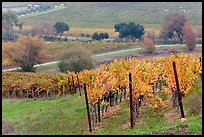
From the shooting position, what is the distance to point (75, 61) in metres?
50.9

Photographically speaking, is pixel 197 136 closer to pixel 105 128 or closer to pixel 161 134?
pixel 161 134

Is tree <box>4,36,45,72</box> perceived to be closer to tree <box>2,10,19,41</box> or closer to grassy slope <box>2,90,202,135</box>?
grassy slope <box>2,90,202,135</box>

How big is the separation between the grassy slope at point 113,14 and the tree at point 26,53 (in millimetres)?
45438

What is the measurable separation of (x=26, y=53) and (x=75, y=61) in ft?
33.4

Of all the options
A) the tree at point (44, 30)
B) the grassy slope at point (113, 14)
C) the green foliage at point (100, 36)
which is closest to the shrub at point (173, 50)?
the green foliage at point (100, 36)

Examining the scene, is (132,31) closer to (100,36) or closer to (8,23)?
(100,36)

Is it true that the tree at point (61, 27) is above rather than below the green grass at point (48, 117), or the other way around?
below

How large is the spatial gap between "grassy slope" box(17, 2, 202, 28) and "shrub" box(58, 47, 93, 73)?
4898 cm

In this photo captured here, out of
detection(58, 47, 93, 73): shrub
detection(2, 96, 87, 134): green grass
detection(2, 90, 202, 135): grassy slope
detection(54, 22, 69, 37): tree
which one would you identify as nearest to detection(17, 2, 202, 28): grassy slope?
detection(54, 22, 69, 37): tree

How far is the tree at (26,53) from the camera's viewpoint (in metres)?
57.8

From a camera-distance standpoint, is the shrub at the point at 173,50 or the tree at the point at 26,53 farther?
the shrub at the point at 173,50

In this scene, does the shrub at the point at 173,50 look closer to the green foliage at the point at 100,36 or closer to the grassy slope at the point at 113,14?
the green foliage at the point at 100,36

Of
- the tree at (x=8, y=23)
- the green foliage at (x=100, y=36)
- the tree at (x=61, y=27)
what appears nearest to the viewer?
the green foliage at (x=100, y=36)

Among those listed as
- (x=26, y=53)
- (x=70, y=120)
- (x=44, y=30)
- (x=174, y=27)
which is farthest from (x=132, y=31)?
(x=70, y=120)
